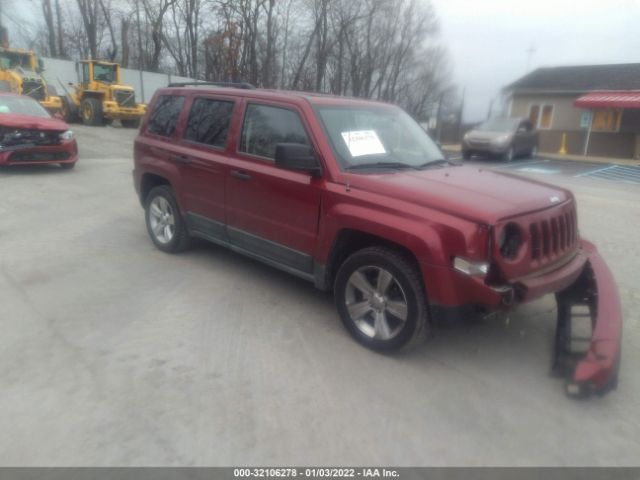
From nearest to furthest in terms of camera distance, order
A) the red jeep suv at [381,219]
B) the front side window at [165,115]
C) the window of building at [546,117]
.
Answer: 1. the red jeep suv at [381,219]
2. the front side window at [165,115]
3. the window of building at [546,117]

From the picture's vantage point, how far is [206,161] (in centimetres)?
499

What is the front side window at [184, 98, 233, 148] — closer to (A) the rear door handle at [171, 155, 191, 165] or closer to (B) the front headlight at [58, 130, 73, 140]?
(A) the rear door handle at [171, 155, 191, 165]

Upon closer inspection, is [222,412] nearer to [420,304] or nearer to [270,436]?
[270,436]

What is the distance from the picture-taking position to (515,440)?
2.93m

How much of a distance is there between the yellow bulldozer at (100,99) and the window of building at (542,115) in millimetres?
21131

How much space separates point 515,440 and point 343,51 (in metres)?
35.1

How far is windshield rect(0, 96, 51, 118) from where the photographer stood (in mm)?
10906

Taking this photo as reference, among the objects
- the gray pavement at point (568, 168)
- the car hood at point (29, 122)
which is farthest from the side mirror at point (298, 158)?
the gray pavement at point (568, 168)

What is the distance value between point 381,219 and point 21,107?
1075cm

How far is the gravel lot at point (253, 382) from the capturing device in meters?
2.80

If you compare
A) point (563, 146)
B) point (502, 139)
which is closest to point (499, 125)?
point (502, 139)

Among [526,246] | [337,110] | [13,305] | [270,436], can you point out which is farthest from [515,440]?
[13,305]

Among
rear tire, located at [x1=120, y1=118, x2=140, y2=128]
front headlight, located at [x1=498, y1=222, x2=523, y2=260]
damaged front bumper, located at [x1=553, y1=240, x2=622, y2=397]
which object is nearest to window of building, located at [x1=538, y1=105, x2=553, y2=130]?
rear tire, located at [x1=120, y1=118, x2=140, y2=128]

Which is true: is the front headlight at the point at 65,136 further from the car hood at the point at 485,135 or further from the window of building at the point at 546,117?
the window of building at the point at 546,117
